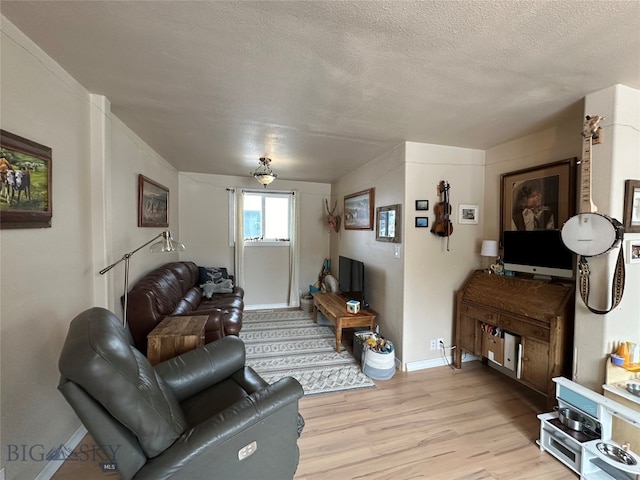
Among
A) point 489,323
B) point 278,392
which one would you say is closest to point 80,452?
point 278,392

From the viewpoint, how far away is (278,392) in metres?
1.33

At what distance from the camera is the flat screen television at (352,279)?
353 cm

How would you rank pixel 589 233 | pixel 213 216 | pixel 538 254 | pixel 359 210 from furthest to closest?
pixel 213 216 → pixel 359 210 → pixel 538 254 → pixel 589 233

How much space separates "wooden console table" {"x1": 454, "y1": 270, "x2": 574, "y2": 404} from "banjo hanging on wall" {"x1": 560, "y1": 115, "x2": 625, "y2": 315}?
0.31 metres

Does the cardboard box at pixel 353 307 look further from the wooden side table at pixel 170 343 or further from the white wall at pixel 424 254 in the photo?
the wooden side table at pixel 170 343

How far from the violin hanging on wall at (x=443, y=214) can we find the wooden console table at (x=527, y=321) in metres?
0.60

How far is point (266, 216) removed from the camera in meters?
5.05

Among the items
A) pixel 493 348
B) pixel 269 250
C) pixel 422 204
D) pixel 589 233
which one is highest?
pixel 422 204

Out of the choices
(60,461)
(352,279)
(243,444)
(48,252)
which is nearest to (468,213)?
(352,279)

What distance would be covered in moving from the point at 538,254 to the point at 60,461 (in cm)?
378

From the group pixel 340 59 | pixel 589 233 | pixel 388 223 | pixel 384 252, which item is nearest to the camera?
pixel 340 59

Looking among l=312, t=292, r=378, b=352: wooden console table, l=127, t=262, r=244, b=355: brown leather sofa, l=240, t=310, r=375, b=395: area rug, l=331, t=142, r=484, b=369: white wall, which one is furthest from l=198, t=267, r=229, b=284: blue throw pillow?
l=331, t=142, r=484, b=369: white wall

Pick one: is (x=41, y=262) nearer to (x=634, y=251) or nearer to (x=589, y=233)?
(x=589, y=233)

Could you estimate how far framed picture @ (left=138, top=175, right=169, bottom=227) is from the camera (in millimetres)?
2848
